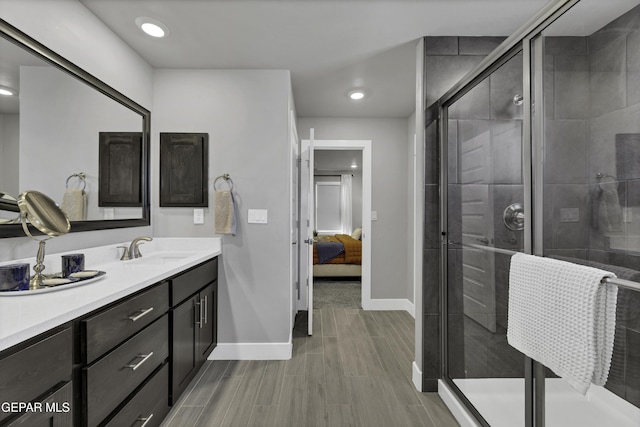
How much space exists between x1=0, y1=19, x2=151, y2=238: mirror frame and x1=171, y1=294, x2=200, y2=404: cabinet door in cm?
73

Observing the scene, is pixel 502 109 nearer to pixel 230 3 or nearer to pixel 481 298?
pixel 481 298

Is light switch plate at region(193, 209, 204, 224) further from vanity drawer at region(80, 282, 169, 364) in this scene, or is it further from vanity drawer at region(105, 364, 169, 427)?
vanity drawer at region(105, 364, 169, 427)

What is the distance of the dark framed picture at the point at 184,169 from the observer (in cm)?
252

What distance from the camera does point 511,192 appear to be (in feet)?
4.92

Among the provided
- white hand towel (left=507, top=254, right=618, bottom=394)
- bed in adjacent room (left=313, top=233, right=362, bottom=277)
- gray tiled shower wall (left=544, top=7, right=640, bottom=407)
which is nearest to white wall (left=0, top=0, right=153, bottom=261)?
white hand towel (left=507, top=254, right=618, bottom=394)

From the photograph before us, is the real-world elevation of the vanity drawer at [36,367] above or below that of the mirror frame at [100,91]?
below

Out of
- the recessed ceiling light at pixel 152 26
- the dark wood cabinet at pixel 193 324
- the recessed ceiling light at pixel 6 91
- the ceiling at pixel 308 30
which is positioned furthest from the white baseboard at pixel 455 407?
the recessed ceiling light at pixel 152 26

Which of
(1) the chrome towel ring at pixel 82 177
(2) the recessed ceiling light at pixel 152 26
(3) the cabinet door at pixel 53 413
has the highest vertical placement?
(2) the recessed ceiling light at pixel 152 26

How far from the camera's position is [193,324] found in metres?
2.01

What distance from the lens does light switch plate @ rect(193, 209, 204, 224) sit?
8.30ft

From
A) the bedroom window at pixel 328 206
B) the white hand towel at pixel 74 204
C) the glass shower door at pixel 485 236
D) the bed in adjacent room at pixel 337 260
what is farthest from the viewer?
the bedroom window at pixel 328 206

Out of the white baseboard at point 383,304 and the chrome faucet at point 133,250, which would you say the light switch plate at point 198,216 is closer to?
the chrome faucet at point 133,250

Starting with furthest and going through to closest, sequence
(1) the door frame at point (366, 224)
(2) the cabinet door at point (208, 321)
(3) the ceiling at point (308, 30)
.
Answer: (1) the door frame at point (366, 224)
(2) the cabinet door at point (208, 321)
(3) the ceiling at point (308, 30)

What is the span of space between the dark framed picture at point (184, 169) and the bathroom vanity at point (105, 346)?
641 mm
